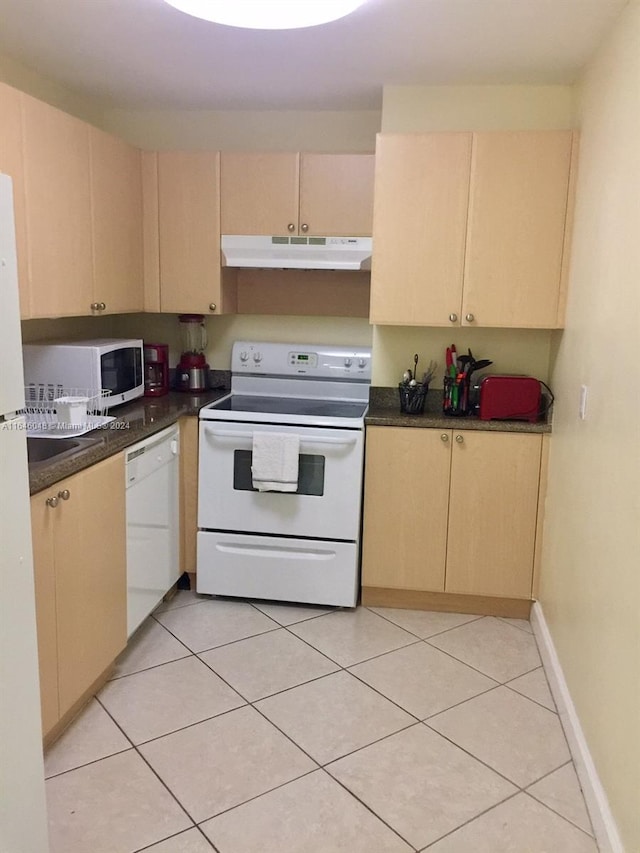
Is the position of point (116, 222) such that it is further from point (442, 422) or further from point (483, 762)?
point (483, 762)

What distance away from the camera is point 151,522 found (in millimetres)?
2842

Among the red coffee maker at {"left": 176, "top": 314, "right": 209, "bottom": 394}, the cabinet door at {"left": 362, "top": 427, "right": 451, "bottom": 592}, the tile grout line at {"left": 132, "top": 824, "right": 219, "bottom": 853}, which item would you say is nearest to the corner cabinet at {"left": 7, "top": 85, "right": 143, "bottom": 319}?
the red coffee maker at {"left": 176, "top": 314, "right": 209, "bottom": 394}

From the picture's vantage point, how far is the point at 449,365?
3.17 metres

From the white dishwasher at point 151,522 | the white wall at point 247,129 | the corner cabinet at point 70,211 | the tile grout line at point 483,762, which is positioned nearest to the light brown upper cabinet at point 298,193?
the white wall at point 247,129

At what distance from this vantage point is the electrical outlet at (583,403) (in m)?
2.37

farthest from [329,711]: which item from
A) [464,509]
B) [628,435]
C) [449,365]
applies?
[449,365]

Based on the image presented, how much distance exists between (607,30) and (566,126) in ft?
2.17

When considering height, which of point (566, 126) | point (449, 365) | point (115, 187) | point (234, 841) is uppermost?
point (566, 126)

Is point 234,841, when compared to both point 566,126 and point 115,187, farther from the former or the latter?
point 566,126

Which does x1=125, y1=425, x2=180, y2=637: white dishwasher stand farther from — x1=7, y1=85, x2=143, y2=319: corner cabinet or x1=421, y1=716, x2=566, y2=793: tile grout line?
x1=421, y1=716, x2=566, y2=793: tile grout line

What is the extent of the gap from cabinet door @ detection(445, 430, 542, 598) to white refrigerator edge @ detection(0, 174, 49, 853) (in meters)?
1.96

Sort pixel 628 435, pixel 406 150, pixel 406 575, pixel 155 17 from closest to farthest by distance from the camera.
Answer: pixel 628 435, pixel 155 17, pixel 406 150, pixel 406 575

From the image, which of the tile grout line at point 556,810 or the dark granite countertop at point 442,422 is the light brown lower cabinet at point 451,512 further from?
the tile grout line at point 556,810

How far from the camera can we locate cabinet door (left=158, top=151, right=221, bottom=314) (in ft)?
10.6
